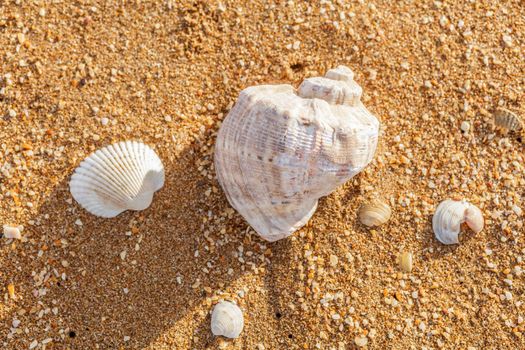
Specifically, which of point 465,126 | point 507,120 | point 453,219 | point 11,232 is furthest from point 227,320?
point 507,120

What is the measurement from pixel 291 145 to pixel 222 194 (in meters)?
0.76

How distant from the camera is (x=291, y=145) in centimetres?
283

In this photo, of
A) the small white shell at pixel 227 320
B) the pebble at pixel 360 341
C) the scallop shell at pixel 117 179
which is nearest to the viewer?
the scallop shell at pixel 117 179

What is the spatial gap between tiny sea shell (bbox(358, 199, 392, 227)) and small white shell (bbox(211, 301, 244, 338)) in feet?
3.50

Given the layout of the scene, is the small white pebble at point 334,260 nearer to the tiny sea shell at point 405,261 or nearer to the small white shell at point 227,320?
the tiny sea shell at point 405,261

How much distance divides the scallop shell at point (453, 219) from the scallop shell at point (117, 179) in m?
1.93

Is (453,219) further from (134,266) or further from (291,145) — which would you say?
(134,266)

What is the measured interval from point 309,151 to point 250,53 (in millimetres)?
969

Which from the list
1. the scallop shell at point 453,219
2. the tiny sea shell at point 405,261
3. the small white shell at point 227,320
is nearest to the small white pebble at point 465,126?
the scallop shell at point 453,219

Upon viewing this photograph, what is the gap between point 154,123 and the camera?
10.9 ft

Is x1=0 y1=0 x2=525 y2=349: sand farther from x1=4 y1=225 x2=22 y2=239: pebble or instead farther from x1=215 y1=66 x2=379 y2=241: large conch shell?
x1=215 y1=66 x2=379 y2=241: large conch shell

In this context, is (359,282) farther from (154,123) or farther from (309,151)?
(154,123)

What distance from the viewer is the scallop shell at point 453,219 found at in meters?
3.37

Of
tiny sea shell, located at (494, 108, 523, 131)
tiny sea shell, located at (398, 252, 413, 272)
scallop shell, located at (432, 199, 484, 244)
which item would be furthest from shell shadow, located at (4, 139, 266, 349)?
tiny sea shell, located at (494, 108, 523, 131)
